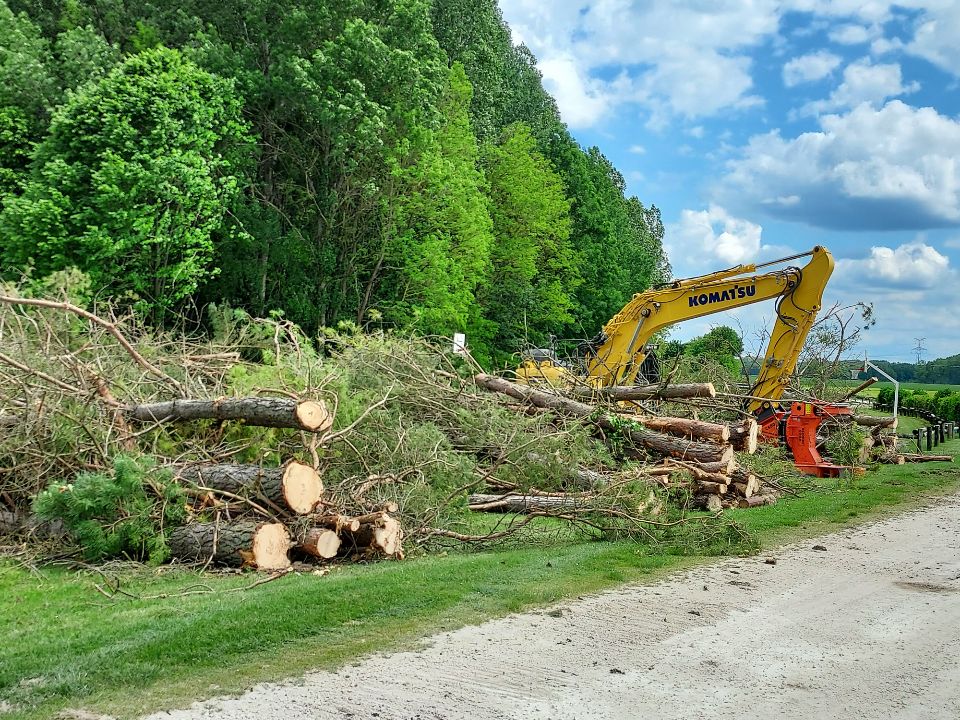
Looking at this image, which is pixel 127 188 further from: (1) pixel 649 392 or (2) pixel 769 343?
(2) pixel 769 343

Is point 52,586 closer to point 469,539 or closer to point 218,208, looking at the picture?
point 469,539

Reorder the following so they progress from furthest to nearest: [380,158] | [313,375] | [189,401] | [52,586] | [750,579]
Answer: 1. [380,158]
2. [313,375]
3. [189,401]
4. [750,579]
5. [52,586]

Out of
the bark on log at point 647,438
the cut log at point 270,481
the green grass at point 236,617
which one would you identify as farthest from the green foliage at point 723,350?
the cut log at point 270,481

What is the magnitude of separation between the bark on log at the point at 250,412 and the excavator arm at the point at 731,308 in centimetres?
874

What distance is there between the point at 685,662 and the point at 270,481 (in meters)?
4.32

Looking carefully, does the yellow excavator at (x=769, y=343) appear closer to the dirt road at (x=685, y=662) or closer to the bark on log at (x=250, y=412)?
the bark on log at (x=250, y=412)

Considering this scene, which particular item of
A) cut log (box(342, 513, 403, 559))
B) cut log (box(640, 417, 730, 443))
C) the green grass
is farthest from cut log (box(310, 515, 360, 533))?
cut log (box(640, 417, 730, 443))

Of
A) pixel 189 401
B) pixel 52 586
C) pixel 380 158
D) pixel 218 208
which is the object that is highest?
pixel 380 158

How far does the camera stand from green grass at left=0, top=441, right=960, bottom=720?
5176 mm

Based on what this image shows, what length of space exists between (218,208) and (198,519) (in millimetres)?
15746

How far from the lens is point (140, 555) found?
8.35m

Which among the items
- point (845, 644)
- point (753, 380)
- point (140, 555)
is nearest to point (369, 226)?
point (753, 380)

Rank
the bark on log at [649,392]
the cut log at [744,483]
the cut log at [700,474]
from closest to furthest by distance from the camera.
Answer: the cut log at [700,474]
the cut log at [744,483]
the bark on log at [649,392]

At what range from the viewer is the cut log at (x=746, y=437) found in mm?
13742
